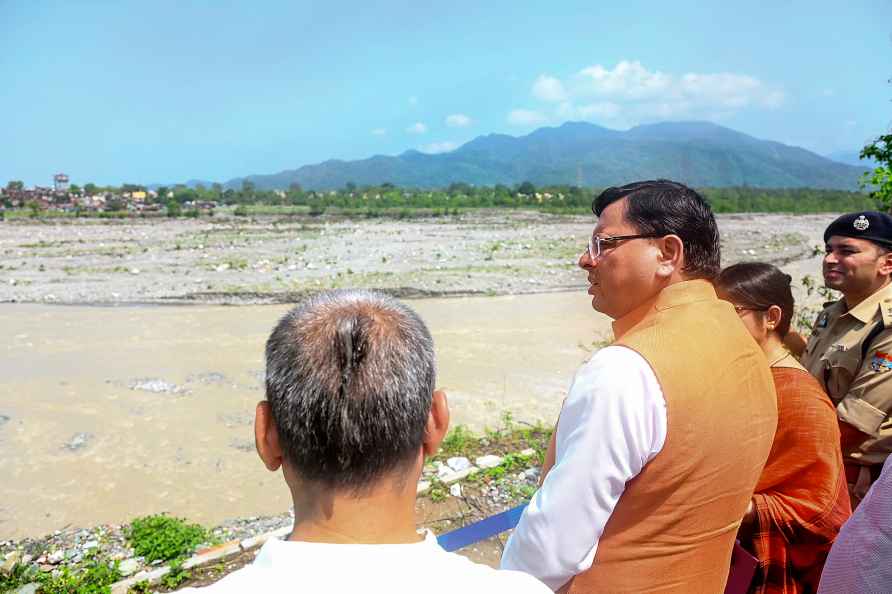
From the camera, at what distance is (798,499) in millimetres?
1785

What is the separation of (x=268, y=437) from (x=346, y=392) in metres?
0.19

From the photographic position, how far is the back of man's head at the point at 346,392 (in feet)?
3.14

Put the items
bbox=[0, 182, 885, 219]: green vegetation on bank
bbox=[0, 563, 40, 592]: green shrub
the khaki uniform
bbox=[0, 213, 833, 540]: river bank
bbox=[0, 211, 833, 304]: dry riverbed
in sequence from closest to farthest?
1. the khaki uniform
2. bbox=[0, 563, 40, 592]: green shrub
3. bbox=[0, 213, 833, 540]: river bank
4. bbox=[0, 211, 833, 304]: dry riverbed
5. bbox=[0, 182, 885, 219]: green vegetation on bank

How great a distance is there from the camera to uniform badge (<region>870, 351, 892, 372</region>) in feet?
8.00

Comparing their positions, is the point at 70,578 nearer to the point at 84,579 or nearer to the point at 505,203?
the point at 84,579

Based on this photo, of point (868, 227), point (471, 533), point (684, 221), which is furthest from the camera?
point (868, 227)

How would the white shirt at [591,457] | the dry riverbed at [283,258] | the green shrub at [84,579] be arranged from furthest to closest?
the dry riverbed at [283,258] < the green shrub at [84,579] < the white shirt at [591,457]

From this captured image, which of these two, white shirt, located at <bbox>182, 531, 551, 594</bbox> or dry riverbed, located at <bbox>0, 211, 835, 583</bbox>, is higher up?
white shirt, located at <bbox>182, 531, 551, 594</bbox>

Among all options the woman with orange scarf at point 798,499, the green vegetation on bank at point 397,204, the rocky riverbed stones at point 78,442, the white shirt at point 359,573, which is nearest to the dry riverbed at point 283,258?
the rocky riverbed stones at point 78,442

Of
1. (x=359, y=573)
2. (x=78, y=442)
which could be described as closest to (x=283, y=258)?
(x=78, y=442)

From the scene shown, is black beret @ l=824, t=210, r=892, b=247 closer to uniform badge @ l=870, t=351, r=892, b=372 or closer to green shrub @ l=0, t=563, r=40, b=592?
uniform badge @ l=870, t=351, r=892, b=372

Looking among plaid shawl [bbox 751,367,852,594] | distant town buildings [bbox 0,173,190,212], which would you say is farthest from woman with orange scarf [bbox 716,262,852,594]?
distant town buildings [bbox 0,173,190,212]

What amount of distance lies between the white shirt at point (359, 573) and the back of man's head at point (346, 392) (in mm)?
112

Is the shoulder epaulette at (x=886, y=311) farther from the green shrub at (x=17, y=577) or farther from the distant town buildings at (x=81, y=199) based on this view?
the distant town buildings at (x=81, y=199)
